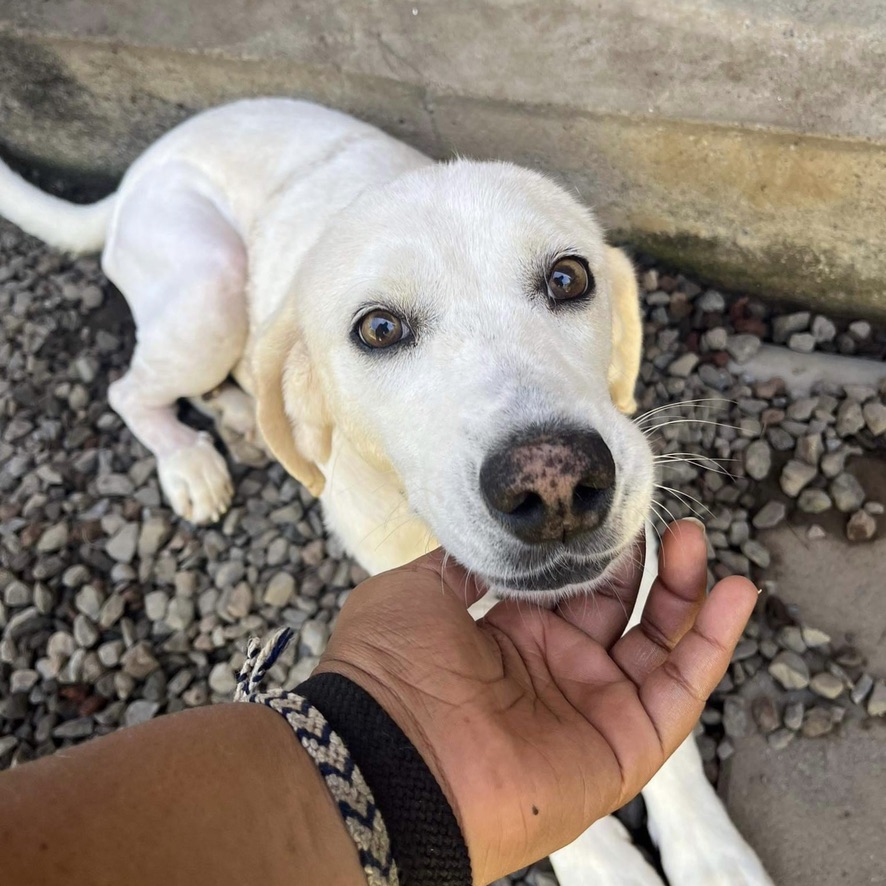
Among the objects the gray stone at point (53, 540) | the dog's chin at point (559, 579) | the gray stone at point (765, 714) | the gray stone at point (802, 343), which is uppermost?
the dog's chin at point (559, 579)

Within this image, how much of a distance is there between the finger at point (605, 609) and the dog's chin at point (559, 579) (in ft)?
0.80

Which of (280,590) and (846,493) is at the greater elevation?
(846,493)

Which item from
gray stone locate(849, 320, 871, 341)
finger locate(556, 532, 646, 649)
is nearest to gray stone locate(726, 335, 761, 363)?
gray stone locate(849, 320, 871, 341)

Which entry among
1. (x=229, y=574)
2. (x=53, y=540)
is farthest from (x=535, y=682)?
(x=53, y=540)

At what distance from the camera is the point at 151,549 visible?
3.21 metres

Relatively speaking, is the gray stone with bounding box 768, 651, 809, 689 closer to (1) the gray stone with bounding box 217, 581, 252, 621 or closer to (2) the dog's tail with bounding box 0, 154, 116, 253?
(1) the gray stone with bounding box 217, 581, 252, 621

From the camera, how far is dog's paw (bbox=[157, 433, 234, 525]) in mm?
3203

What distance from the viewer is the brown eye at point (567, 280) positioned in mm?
1921

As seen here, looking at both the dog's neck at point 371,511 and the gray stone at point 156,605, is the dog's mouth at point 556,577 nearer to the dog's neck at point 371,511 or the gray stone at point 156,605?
the dog's neck at point 371,511

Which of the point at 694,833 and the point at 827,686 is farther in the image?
the point at 827,686

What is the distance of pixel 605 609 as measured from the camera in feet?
6.37

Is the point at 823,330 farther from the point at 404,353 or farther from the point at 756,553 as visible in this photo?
the point at 404,353

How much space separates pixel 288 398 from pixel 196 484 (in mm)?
1116

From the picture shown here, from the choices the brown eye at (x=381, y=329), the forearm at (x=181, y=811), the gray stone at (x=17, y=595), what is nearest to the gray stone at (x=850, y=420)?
the brown eye at (x=381, y=329)
